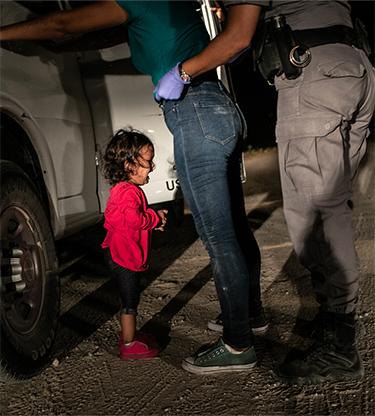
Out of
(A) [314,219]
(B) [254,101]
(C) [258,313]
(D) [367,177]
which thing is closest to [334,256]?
(A) [314,219]

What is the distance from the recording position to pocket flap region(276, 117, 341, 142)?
226 centimetres

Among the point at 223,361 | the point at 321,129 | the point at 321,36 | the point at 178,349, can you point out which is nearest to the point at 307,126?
the point at 321,129

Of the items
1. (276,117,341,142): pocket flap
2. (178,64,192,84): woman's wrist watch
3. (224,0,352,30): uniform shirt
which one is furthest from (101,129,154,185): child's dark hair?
(224,0,352,30): uniform shirt

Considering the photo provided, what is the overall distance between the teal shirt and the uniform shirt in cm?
37

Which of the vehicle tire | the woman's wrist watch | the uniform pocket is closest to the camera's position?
the woman's wrist watch

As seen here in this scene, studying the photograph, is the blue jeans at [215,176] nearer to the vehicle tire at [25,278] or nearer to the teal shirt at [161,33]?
the teal shirt at [161,33]

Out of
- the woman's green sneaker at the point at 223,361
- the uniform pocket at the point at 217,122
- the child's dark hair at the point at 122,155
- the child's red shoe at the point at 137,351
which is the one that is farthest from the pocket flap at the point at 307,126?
the child's red shoe at the point at 137,351

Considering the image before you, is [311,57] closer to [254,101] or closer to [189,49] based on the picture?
[189,49]

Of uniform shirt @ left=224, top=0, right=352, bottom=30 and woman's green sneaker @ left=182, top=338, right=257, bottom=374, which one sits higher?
uniform shirt @ left=224, top=0, right=352, bottom=30

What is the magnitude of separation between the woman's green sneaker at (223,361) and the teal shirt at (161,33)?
4.17 feet

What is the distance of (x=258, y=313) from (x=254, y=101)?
50.8ft

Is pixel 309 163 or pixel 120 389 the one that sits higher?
pixel 309 163

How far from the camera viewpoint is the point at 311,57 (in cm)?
225

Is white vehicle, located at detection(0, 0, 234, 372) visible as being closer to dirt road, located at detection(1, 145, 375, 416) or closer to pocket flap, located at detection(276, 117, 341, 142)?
dirt road, located at detection(1, 145, 375, 416)
